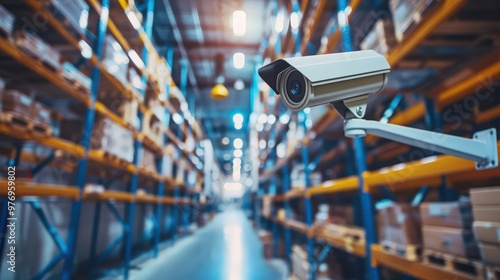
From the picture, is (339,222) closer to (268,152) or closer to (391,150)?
(391,150)

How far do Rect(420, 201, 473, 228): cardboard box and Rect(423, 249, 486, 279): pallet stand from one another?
21 cm

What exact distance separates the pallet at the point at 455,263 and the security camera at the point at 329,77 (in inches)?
55.8

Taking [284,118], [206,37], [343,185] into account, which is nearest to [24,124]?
[343,185]

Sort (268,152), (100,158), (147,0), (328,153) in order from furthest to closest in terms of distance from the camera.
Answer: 1. (268,152)
2. (147,0)
3. (328,153)
4. (100,158)

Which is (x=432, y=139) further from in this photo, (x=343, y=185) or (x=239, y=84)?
(x=239, y=84)

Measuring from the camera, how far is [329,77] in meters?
0.77

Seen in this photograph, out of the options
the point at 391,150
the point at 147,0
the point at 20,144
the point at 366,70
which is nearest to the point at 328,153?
the point at 391,150

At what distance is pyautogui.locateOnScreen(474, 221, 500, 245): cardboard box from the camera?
1.35 metres

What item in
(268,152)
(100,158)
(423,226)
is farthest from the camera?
(268,152)

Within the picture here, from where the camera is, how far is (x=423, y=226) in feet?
6.51

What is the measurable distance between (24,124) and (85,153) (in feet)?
2.84

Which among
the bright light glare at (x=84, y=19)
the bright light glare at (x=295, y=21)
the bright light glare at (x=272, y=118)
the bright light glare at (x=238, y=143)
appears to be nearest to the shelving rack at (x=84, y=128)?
the bright light glare at (x=84, y=19)

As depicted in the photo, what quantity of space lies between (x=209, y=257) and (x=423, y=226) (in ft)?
15.8

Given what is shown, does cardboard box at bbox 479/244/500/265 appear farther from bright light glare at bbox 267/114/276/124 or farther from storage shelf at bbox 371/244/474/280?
bright light glare at bbox 267/114/276/124
